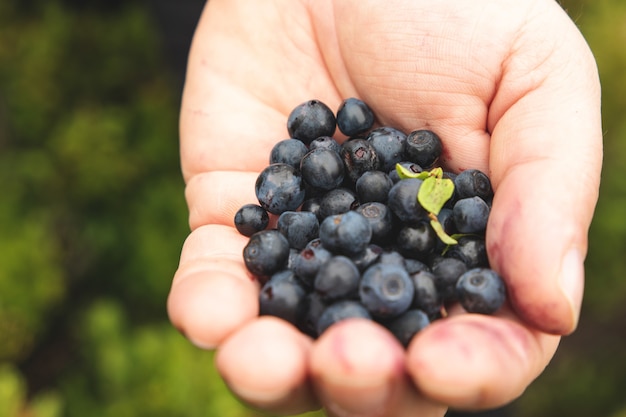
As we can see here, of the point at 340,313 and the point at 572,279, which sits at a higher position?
the point at 572,279

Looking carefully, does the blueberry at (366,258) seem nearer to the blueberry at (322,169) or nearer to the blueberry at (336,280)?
the blueberry at (336,280)

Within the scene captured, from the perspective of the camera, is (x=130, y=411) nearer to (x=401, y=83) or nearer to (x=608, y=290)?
(x=401, y=83)

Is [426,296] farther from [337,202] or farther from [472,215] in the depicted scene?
[337,202]

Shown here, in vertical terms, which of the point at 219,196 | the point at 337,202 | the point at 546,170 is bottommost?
the point at 219,196

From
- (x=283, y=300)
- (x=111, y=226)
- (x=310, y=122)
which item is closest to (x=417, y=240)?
(x=283, y=300)

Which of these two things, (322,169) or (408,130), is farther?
(408,130)

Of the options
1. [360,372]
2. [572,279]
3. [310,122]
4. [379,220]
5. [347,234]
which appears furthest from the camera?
[310,122]

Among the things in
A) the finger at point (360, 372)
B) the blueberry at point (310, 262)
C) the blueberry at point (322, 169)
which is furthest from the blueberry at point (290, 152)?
the finger at point (360, 372)

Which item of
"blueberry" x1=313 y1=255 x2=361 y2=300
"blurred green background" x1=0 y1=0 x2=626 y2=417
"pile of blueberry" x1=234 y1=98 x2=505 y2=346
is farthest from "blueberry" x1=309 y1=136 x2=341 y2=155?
"blurred green background" x1=0 y1=0 x2=626 y2=417
